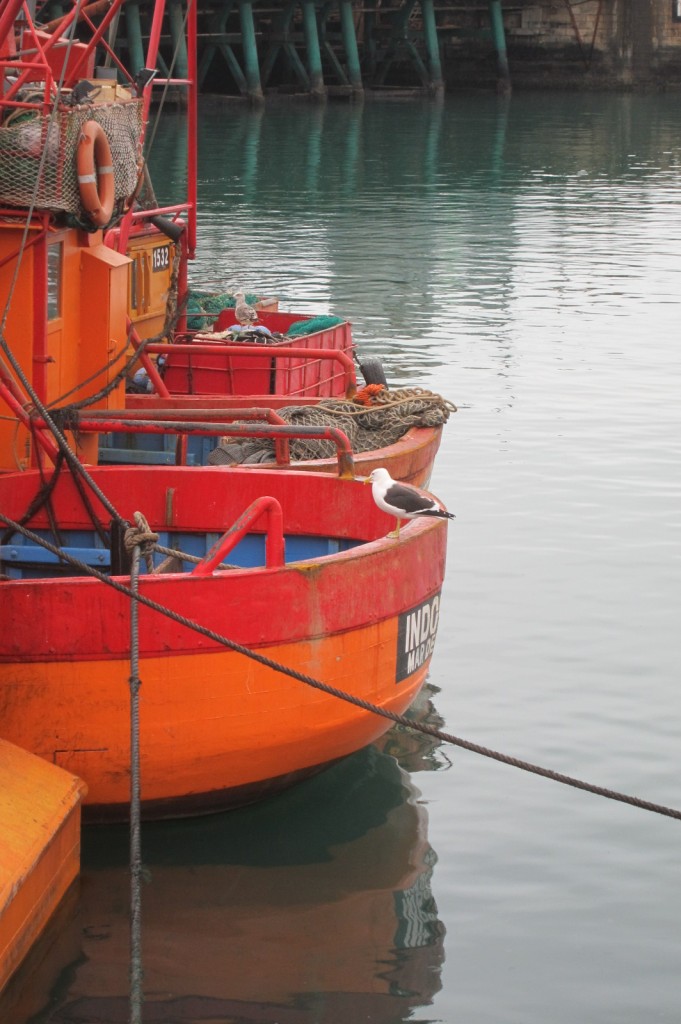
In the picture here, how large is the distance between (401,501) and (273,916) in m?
2.05

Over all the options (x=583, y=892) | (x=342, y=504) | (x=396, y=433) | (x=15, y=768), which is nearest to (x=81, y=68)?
(x=396, y=433)

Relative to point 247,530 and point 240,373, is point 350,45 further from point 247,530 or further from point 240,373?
point 247,530

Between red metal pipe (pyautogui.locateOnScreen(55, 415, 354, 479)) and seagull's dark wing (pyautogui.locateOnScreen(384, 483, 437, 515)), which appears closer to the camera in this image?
seagull's dark wing (pyautogui.locateOnScreen(384, 483, 437, 515))

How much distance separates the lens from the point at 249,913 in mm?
6512

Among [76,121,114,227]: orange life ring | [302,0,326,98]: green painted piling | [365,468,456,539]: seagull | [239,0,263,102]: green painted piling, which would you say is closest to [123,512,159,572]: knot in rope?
[365,468,456,539]: seagull

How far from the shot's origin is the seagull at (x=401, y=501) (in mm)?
7320

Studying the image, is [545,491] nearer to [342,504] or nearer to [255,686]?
[342,504]

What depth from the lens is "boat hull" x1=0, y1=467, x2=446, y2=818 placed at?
21.3 feet

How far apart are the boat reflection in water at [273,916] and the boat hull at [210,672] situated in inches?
9.2

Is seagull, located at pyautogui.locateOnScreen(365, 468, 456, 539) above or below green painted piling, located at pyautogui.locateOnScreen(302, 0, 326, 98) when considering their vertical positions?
below

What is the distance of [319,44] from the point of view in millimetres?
56375

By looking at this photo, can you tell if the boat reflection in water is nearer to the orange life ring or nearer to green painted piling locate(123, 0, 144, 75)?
the orange life ring

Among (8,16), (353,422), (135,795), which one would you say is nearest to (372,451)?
(353,422)

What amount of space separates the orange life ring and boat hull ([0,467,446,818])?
9.33 ft
